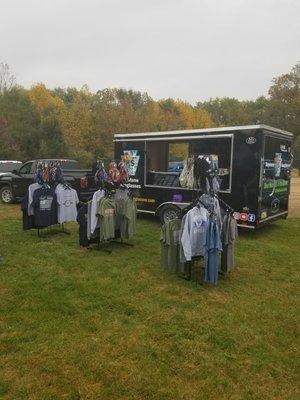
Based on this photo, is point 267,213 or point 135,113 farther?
point 135,113

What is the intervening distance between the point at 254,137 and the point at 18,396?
739 cm

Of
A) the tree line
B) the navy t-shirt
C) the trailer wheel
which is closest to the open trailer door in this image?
the trailer wheel

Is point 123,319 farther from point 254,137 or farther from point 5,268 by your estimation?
point 254,137

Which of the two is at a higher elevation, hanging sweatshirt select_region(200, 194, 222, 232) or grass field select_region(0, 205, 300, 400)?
hanging sweatshirt select_region(200, 194, 222, 232)

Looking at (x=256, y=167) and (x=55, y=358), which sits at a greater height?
(x=256, y=167)

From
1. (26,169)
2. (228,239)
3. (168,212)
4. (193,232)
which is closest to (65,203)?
(168,212)

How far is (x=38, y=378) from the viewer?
3.62 meters

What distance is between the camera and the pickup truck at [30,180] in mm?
13719

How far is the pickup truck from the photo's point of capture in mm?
13719

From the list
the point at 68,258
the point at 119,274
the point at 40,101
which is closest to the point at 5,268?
the point at 68,258

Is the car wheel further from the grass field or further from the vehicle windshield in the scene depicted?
the grass field

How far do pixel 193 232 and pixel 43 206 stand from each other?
417 centimetres

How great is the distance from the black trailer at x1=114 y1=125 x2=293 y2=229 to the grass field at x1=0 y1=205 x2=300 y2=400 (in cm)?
204

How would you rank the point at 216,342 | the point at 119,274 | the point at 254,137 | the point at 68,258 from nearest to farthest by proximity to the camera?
the point at 216,342, the point at 119,274, the point at 68,258, the point at 254,137
